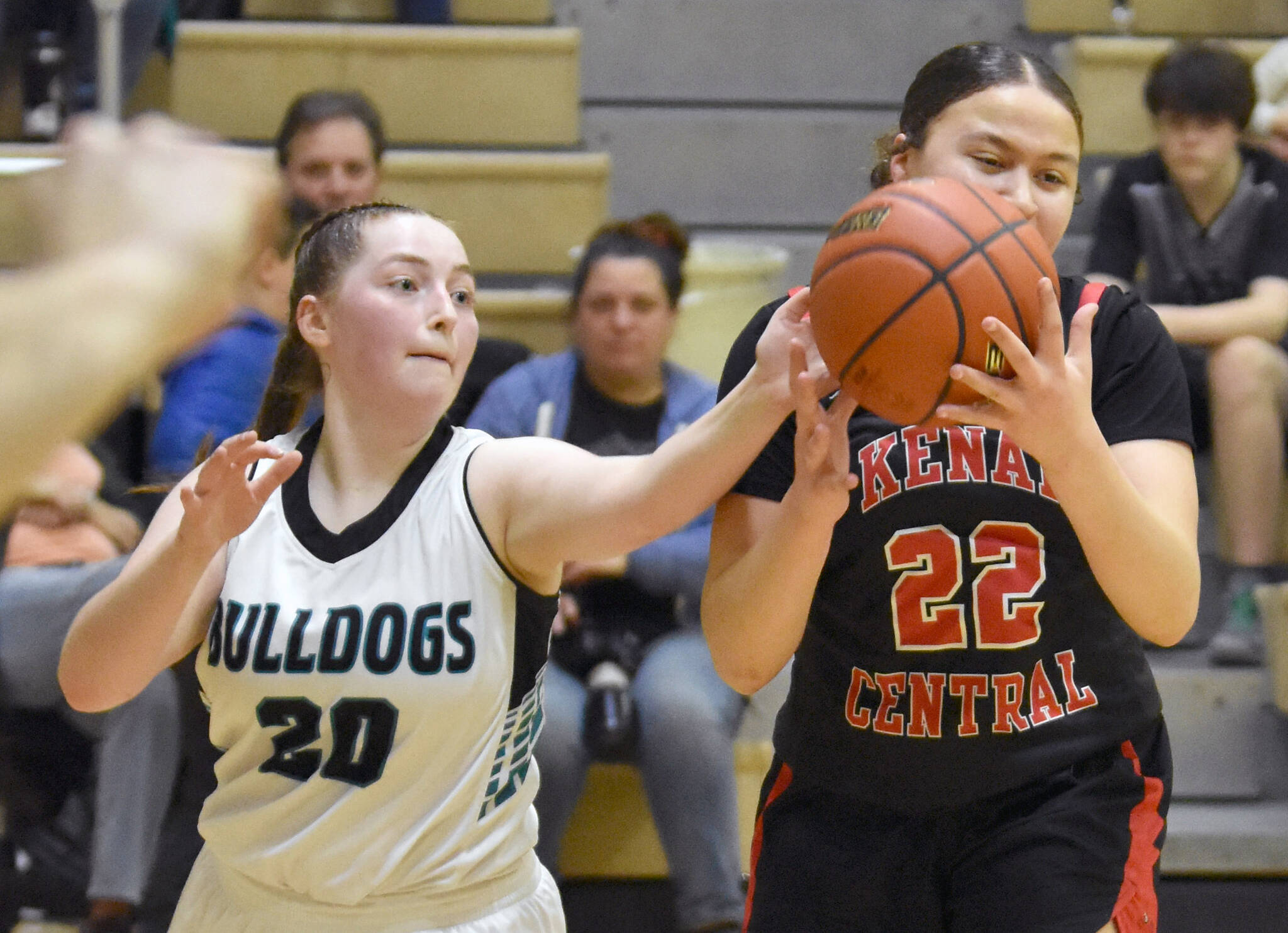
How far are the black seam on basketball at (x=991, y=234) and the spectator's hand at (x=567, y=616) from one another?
1.91 meters

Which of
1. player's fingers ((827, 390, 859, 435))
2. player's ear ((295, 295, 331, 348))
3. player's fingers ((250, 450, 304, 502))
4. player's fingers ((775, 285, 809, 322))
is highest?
player's fingers ((775, 285, 809, 322))

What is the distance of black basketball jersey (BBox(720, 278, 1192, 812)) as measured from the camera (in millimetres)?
2078

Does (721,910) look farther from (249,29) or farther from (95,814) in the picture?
(249,29)

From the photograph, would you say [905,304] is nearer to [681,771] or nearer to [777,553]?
[777,553]

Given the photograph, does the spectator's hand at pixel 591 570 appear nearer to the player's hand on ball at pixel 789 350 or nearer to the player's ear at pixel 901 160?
the player's ear at pixel 901 160

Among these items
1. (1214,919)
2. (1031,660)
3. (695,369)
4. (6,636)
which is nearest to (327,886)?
(1031,660)

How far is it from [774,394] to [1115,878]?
78cm

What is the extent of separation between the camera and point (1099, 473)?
1.89m

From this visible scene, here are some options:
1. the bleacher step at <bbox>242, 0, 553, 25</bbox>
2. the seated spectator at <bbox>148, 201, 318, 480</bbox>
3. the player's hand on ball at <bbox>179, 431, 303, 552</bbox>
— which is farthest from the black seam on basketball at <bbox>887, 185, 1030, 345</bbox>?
the bleacher step at <bbox>242, 0, 553, 25</bbox>

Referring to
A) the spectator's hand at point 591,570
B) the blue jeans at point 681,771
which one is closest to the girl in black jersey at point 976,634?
the blue jeans at point 681,771

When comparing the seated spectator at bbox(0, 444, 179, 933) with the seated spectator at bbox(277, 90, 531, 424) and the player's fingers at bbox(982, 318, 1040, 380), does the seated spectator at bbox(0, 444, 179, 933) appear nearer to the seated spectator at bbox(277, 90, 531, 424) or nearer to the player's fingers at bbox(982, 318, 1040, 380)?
the seated spectator at bbox(277, 90, 531, 424)

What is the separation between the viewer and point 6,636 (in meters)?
3.55

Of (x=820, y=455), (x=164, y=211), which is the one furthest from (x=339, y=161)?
Answer: (x=164, y=211)

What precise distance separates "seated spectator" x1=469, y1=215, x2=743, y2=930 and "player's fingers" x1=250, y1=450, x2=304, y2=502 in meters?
1.60
